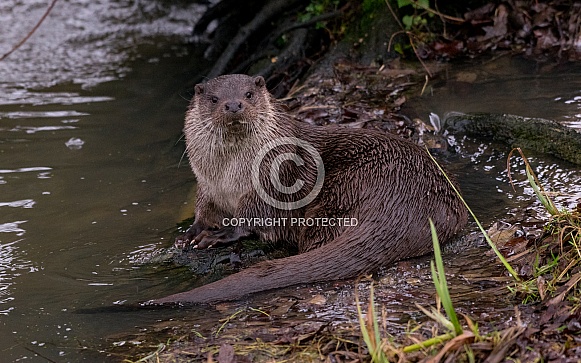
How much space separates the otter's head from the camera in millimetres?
2945

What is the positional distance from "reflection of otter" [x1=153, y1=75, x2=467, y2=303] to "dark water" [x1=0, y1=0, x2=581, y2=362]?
280mm

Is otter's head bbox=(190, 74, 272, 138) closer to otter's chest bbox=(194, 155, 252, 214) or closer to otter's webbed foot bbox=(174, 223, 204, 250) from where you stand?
otter's chest bbox=(194, 155, 252, 214)

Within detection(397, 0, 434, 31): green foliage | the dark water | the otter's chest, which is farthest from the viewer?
detection(397, 0, 434, 31): green foliage

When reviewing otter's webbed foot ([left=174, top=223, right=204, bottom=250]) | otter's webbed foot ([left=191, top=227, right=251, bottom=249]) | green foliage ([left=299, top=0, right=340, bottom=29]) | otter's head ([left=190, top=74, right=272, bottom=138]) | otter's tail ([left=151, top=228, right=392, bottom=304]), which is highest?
green foliage ([left=299, top=0, right=340, bottom=29])

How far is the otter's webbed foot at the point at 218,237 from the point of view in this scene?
2.91 metres

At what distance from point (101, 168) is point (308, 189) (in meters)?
1.41

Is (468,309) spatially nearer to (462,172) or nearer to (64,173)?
(462,172)

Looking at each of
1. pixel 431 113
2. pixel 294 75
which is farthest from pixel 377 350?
pixel 294 75

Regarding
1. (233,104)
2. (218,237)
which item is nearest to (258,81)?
(233,104)

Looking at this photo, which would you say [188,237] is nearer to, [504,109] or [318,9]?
[504,109]

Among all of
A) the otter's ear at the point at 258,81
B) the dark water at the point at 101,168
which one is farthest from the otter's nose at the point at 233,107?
the dark water at the point at 101,168

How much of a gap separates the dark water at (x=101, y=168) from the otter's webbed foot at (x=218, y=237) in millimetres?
179

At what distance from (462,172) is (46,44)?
3.92 metres

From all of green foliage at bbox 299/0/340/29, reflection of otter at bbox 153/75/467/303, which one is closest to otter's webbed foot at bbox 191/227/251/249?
reflection of otter at bbox 153/75/467/303
